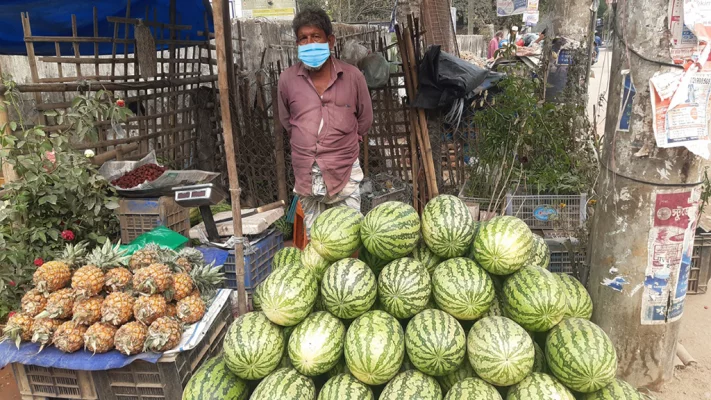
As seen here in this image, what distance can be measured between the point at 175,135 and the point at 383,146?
10.2 feet

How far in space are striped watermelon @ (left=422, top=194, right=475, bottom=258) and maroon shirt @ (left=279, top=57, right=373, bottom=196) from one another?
1.75 meters

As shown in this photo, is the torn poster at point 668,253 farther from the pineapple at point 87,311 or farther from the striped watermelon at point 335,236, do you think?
the pineapple at point 87,311

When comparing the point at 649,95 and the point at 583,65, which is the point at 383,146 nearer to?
the point at 583,65

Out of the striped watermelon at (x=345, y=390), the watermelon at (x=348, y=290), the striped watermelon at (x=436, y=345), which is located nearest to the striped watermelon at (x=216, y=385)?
the striped watermelon at (x=345, y=390)

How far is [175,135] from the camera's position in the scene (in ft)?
21.7

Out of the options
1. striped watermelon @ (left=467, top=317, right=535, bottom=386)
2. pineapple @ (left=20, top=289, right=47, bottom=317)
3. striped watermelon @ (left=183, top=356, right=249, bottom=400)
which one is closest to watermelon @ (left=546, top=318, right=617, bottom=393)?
striped watermelon @ (left=467, top=317, right=535, bottom=386)

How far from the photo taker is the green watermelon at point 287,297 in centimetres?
210

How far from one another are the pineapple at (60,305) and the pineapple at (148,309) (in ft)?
1.41

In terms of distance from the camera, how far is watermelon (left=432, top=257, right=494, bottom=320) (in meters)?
2.07

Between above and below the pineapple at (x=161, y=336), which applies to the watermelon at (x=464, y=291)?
above

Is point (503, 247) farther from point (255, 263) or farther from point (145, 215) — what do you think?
point (145, 215)

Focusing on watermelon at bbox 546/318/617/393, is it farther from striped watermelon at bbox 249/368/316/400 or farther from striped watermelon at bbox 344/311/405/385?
striped watermelon at bbox 249/368/316/400

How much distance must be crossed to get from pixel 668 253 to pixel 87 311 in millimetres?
3495

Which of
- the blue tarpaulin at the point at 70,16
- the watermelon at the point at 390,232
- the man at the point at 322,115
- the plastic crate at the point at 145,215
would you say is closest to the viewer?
the watermelon at the point at 390,232
